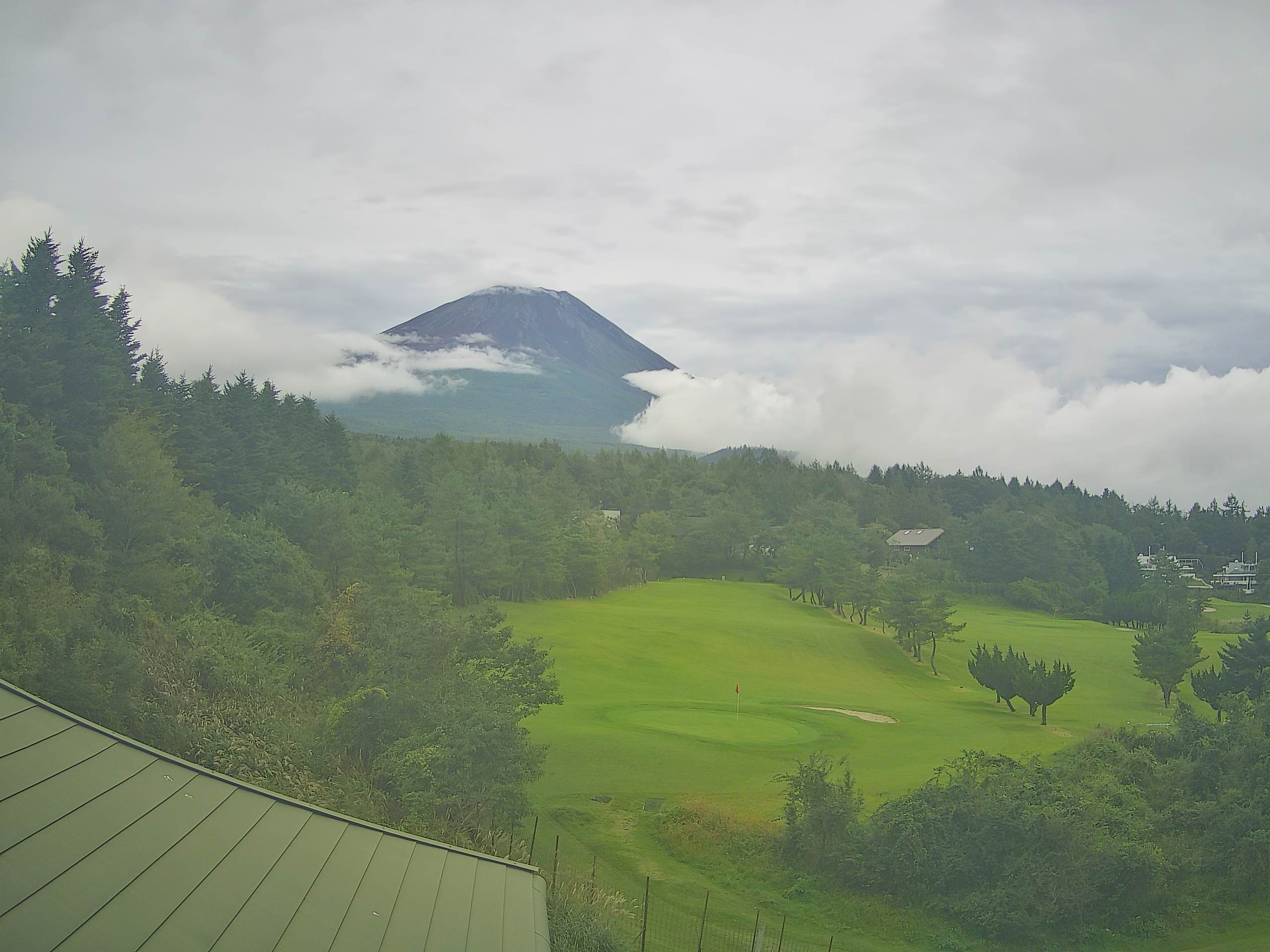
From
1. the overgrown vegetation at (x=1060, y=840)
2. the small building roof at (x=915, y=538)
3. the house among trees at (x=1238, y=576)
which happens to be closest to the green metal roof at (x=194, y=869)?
the overgrown vegetation at (x=1060, y=840)

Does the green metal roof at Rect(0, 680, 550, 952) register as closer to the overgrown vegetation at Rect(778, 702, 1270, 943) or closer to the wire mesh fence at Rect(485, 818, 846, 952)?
the wire mesh fence at Rect(485, 818, 846, 952)

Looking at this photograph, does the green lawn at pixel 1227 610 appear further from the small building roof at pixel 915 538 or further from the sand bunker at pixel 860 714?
the sand bunker at pixel 860 714

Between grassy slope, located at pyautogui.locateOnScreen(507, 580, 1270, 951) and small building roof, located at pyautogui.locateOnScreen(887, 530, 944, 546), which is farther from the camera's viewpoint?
small building roof, located at pyautogui.locateOnScreen(887, 530, 944, 546)

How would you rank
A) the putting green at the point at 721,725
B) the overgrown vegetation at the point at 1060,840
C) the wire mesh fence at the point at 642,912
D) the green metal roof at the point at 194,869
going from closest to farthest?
1. the green metal roof at the point at 194,869
2. the wire mesh fence at the point at 642,912
3. the overgrown vegetation at the point at 1060,840
4. the putting green at the point at 721,725

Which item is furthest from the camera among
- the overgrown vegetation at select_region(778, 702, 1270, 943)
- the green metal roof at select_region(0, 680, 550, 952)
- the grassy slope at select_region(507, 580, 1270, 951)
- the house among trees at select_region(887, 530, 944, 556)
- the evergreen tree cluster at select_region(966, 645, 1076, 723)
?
the house among trees at select_region(887, 530, 944, 556)

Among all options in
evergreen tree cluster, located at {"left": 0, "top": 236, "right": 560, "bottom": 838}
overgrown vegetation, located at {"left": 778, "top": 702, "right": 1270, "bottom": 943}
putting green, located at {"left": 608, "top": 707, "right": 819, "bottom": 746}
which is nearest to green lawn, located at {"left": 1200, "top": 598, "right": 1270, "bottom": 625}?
putting green, located at {"left": 608, "top": 707, "right": 819, "bottom": 746}

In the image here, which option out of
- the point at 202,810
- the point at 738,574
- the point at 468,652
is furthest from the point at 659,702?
the point at 738,574
